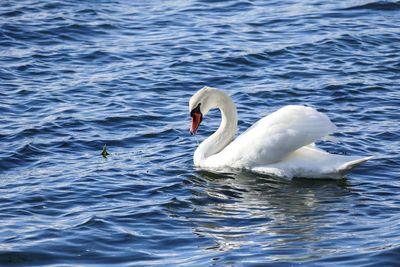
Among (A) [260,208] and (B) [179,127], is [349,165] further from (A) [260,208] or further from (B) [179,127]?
(B) [179,127]

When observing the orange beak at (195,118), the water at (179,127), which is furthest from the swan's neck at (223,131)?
the water at (179,127)

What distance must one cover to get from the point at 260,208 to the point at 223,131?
2498 mm

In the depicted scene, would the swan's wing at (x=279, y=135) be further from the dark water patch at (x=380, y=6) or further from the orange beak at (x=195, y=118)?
the dark water patch at (x=380, y=6)

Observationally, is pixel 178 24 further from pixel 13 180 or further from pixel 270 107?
pixel 13 180

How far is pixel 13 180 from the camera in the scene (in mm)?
12852

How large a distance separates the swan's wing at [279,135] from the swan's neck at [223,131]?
1.73 ft

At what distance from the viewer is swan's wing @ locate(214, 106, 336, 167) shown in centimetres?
1262

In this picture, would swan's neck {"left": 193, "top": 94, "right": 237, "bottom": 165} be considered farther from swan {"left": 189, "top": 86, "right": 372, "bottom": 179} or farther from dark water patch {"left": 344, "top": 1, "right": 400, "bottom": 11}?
dark water patch {"left": 344, "top": 1, "right": 400, "bottom": 11}

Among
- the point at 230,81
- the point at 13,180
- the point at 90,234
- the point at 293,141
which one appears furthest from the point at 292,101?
the point at 90,234

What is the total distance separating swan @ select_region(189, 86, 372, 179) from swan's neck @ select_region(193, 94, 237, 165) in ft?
0.24

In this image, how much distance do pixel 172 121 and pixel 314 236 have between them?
521 cm

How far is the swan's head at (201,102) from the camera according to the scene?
44.8ft

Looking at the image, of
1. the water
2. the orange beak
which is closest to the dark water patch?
the water

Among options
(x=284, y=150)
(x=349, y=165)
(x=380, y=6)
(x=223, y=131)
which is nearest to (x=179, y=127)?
(x=223, y=131)
